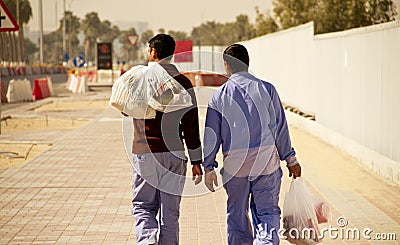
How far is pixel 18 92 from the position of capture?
34.9 meters

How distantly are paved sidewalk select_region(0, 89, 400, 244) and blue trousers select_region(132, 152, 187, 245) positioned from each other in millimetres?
1175

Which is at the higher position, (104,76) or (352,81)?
(352,81)

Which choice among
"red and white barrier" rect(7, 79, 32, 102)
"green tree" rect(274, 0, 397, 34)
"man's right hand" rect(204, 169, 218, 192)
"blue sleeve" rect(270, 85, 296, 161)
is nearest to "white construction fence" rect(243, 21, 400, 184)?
"green tree" rect(274, 0, 397, 34)

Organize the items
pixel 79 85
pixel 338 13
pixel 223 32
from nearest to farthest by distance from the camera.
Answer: pixel 338 13 → pixel 79 85 → pixel 223 32

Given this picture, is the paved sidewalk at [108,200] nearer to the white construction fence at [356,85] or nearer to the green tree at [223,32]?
the white construction fence at [356,85]

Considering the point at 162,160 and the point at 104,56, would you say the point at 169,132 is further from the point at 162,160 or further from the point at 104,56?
the point at 104,56

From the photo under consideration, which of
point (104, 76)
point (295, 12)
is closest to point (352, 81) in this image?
point (295, 12)

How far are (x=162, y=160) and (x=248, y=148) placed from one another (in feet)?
2.21

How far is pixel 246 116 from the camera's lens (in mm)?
6656

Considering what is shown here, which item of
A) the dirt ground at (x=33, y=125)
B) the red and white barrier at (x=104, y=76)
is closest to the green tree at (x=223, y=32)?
the red and white barrier at (x=104, y=76)

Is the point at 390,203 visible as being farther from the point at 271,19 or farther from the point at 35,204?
the point at 271,19

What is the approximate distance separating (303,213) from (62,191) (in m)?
4.84

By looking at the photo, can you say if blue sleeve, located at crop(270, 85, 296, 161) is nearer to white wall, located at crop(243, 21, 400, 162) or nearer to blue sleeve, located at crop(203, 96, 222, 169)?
blue sleeve, located at crop(203, 96, 222, 169)

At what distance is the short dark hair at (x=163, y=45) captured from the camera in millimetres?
6922
